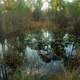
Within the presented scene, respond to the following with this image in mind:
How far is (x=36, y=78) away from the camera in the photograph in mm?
3572

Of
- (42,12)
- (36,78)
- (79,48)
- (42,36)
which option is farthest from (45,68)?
(42,12)

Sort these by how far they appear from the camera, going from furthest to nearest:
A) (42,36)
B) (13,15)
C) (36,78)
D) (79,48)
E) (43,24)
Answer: (43,24), (13,15), (42,36), (79,48), (36,78)

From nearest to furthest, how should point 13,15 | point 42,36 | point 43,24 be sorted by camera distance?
point 42,36 → point 13,15 → point 43,24

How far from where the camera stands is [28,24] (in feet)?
24.2

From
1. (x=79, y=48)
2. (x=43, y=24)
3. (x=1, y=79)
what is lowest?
(x=1, y=79)

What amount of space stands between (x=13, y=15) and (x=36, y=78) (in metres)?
3.94

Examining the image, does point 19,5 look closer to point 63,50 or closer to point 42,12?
point 42,12

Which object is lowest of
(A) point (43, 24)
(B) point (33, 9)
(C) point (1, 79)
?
(C) point (1, 79)

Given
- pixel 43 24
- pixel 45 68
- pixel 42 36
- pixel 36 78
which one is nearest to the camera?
pixel 36 78

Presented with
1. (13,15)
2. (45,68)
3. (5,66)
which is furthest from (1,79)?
(13,15)

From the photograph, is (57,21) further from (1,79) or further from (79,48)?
(1,79)

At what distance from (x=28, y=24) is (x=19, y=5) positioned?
98cm

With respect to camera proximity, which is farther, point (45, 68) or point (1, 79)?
point (45, 68)

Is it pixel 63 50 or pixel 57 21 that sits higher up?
pixel 57 21
